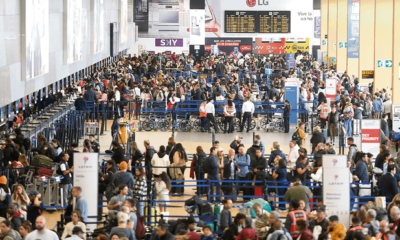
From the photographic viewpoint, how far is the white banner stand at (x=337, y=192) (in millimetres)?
11891

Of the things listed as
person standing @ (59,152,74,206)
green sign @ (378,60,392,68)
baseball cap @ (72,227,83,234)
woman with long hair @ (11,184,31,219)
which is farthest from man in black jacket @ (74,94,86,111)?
green sign @ (378,60,392,68)

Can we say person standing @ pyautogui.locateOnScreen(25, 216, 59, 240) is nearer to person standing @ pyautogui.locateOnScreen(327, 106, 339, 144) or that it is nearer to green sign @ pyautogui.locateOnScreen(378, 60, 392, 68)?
person standing @ pyautogui.locateOnScreen(327, 106, 339, 144)

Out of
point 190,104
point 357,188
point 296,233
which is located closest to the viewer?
point 296,233

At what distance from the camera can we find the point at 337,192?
11945 millimetres

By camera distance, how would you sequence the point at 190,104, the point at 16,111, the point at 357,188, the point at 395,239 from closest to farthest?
the point at 395,239
the point at 357,188
the point at 16,111
the point at 190,104

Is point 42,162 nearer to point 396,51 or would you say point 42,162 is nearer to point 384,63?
point 396,51

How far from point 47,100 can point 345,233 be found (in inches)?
650

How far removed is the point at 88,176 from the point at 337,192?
4.66m

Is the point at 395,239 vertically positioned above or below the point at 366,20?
below

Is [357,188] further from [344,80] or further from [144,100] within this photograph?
[344,80]

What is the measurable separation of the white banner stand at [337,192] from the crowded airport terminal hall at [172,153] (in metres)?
0.02

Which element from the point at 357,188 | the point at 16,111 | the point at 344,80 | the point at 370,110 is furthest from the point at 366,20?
the point at 357,188

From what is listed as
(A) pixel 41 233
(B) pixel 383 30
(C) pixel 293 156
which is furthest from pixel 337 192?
(B) pixel 383 30

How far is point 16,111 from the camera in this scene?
2138cm
